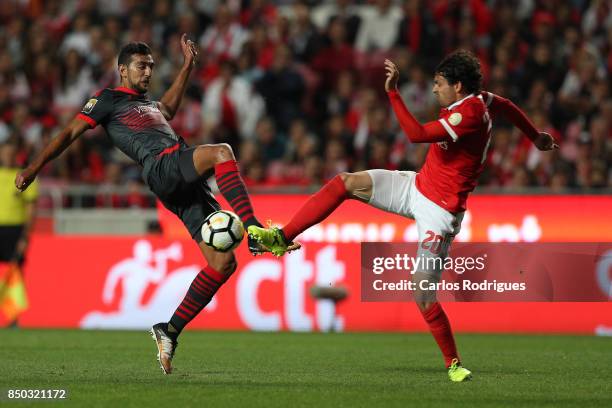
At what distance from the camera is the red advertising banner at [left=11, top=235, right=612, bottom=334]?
13.4 metres

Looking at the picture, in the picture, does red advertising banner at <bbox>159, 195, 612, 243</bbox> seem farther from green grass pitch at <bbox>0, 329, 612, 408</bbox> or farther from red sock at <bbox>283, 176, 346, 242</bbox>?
red sock at <bbox>283, 176, 346, 242</bbox>

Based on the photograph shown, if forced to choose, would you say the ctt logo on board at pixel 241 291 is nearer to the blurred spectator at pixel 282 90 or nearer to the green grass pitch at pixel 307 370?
the green grass pitch at pixel 307 370

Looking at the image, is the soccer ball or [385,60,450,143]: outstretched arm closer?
[385,60,450,143]: outstretched arm

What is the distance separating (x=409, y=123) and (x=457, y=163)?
0.60 meters

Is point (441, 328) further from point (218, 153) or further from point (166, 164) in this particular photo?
point (166, 164)

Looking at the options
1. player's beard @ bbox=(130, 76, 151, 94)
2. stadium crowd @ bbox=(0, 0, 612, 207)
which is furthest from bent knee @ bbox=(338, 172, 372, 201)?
stadium crowd @ bbox=(0, 0, 612, 207)

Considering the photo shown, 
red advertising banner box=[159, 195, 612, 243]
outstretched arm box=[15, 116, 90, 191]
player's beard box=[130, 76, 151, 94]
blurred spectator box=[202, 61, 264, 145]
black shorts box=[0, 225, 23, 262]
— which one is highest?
player's beard box=[130, 76, 151, 94]

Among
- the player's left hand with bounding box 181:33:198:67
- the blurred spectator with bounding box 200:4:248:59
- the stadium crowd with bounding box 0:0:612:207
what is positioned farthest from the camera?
the blurred spectator with bounding box 200:4:248:59

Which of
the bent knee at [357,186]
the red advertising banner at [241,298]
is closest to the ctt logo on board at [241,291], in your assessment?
the red advertising banner at [241,298]

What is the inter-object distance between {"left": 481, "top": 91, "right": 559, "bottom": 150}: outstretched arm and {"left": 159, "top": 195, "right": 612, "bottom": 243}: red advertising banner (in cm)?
472

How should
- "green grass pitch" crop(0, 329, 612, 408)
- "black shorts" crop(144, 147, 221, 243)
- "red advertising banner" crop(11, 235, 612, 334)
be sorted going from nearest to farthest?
1. "green grass pitch" crop(0, 329, 612, 408)
2. "black shorts" crop(144, 147, 221, 243)
3. "red advertising banner" crop(11, 235, 612, 334)

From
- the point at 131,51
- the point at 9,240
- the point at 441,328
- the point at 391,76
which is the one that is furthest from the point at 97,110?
the point at 9,240

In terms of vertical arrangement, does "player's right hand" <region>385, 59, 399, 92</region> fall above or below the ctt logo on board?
above

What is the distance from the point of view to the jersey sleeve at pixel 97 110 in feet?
27.7
